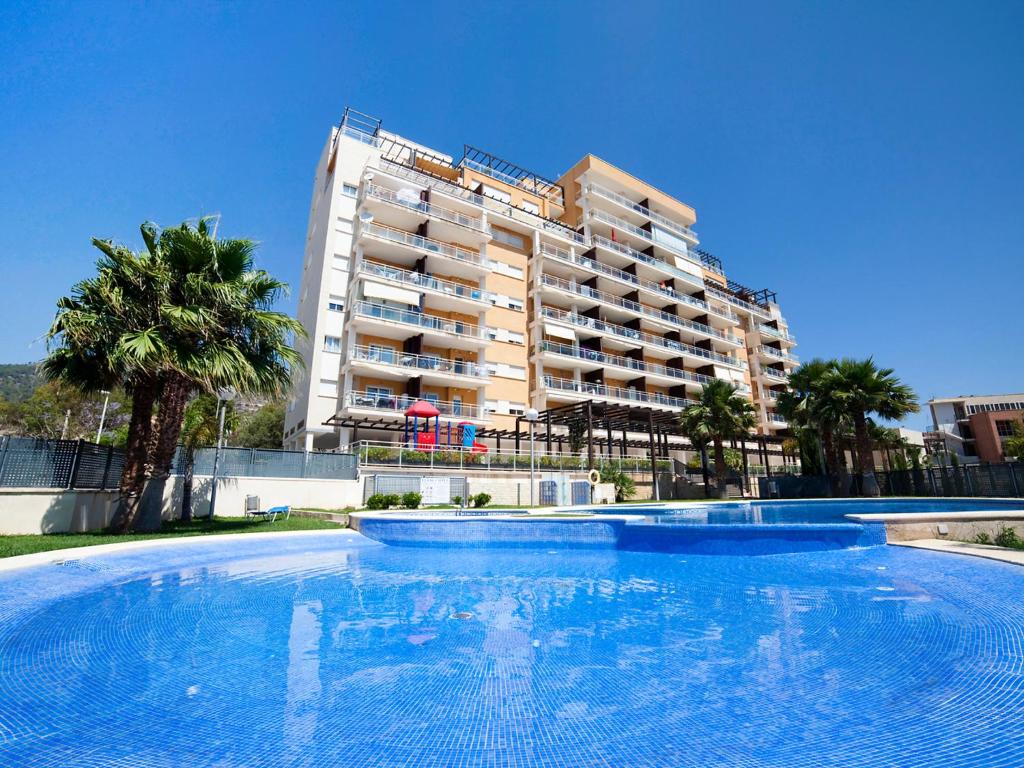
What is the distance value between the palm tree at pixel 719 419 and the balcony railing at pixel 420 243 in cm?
1716

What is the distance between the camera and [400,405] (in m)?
27.1

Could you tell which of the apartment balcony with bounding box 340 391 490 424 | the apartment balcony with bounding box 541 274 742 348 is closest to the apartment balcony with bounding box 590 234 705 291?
A: the apartment balcony with bounding box 541 274 742 348

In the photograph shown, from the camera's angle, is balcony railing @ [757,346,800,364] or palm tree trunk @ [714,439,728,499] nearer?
palm tree trunk @ [714,439,728,499]

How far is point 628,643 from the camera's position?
183 inches

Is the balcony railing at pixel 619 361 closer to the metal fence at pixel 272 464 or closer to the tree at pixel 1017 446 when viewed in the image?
the metal fence at pixel 272 464

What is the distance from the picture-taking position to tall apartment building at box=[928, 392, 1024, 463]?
189ft

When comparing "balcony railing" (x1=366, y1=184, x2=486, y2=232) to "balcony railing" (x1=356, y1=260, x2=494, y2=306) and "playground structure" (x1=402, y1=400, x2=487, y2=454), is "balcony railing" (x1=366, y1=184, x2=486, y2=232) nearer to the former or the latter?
"balcony railing" (x1=356, y1=260, x2=494, y2=306)

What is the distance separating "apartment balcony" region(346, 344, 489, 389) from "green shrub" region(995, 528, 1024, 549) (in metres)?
24.2

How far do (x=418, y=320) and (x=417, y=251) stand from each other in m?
4.89

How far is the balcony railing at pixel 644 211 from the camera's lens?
A: 4166 cm

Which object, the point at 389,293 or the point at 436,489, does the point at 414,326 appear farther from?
the point at 436,489

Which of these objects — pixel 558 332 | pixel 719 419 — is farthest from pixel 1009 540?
pixel 558 332

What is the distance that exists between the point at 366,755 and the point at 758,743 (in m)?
2.26

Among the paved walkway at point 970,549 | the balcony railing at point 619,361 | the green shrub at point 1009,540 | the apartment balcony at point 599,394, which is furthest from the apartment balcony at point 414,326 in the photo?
the green shrub at point 1009,540
